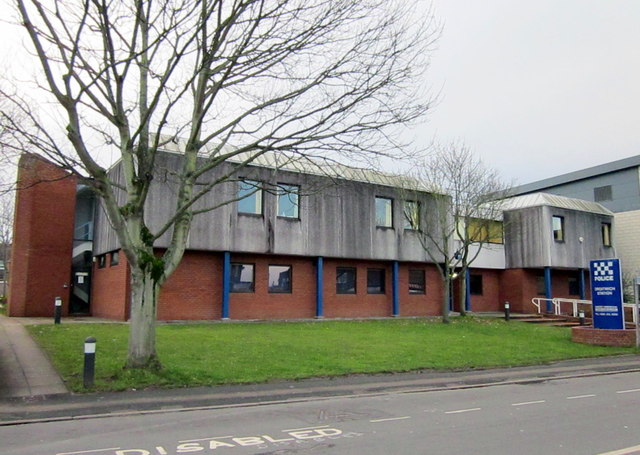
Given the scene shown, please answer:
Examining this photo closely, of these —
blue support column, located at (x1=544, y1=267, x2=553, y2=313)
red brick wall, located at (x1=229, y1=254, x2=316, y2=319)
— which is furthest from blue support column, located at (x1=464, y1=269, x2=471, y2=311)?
red brick wall, located at (x1=229, y1=254, x2=316, y2=319)

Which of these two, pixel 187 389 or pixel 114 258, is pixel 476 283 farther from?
pixel 187 389

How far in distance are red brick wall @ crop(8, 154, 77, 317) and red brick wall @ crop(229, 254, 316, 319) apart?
846 centimetres

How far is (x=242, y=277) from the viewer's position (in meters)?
24.0

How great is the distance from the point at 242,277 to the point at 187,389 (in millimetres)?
13284

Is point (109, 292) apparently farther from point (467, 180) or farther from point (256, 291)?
point (467, 180)

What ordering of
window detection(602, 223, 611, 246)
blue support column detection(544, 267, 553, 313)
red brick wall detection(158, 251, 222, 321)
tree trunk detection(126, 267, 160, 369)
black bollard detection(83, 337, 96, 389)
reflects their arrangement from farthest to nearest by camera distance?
1. window detection(602, 223, 611, 246)
2. blue support column detection(544, 267, 553, 313)
3. red brick wall detection(158, 251, 222, 321)
4. tree trunk detection(126, 267, 160, 369)
5. black bollard detection(83, 337, 96, 389)

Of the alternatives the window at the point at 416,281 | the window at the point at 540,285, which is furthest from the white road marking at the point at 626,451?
the window at the point at 540,285

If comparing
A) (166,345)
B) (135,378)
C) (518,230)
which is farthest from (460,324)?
(135,378)

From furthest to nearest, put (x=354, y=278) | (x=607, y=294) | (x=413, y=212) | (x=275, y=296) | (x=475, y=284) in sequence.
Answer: (x=475, y=284) → (x=354, y=278) → (x=413, y=212) → (x=275, y=296) → (x=607, y=294)

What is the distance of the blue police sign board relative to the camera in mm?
19969

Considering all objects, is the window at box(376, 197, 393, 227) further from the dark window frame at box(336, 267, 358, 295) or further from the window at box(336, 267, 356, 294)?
the window at box(336, 267, 356, 294)

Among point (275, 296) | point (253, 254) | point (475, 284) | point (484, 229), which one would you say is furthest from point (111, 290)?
point (475, 284)

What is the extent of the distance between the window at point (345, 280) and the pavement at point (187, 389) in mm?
12415

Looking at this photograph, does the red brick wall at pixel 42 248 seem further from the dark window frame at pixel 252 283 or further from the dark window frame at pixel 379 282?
the dark window frame at pixel 379 282
